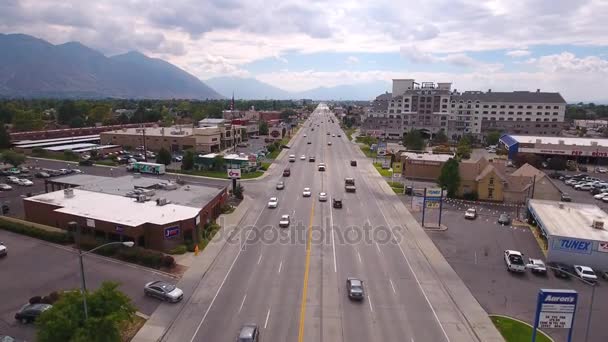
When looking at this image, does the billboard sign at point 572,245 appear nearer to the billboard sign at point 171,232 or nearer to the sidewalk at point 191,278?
the sidewalk at point 191,278

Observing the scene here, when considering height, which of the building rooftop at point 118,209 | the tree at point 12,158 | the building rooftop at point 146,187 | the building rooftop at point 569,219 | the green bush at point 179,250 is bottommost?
the green bush at point 179,250

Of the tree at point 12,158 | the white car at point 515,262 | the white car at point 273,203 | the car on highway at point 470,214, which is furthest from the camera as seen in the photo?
the tree at point 12,158

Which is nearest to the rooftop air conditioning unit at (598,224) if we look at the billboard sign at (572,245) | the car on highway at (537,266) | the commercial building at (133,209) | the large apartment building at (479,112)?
the billboard sign at (572,245)

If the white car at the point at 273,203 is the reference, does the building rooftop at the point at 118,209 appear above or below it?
above

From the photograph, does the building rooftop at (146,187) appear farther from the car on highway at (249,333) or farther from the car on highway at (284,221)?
the car on highway at (249,333)

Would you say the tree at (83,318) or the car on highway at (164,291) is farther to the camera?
the car on highway at (164,291)

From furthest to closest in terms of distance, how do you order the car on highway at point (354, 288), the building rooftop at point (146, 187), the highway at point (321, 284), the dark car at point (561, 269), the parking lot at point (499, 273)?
the building rooftop at point (146, 187)
the dark car at point (561, 269)
the car on highway at point (354, 288)
the parking lot at point (499, 273)
the highway at point (321, 284)

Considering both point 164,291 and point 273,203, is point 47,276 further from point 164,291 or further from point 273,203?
point 273,203

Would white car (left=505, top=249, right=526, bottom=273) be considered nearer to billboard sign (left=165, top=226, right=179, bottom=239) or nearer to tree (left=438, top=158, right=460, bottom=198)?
tree (left=438, top=158, right=460, bottom=198)
